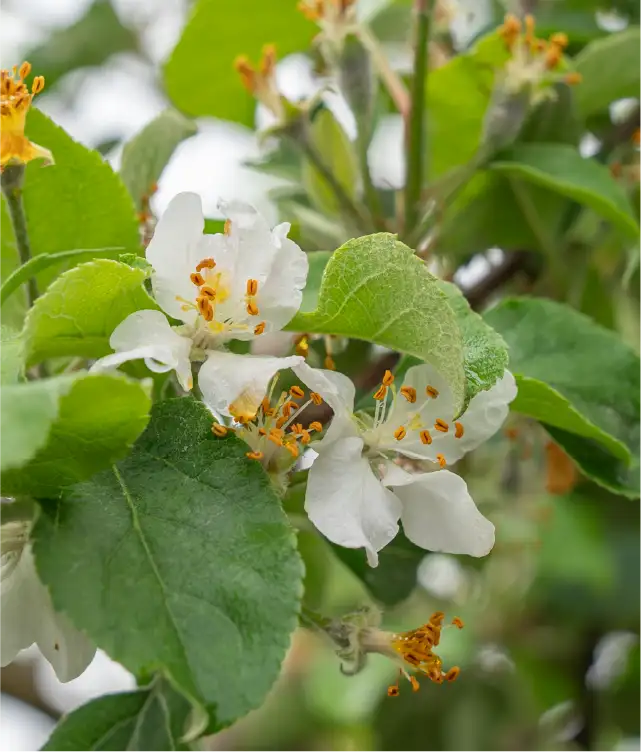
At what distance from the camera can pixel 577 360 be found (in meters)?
0.61

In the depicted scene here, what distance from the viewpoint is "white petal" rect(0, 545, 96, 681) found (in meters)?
0.49

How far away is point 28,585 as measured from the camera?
496 millimetres

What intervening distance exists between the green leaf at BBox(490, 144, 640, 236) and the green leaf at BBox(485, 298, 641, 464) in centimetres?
11

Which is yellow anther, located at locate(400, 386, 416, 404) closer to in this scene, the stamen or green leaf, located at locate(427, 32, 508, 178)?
the stamen

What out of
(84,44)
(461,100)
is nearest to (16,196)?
(461,100)

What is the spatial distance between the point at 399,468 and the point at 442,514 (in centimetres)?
3

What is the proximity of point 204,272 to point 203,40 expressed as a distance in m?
0.49

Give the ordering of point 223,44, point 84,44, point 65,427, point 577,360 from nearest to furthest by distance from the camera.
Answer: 1. point 65,427
2. point 577,360
3. point 223,44
4. point 84,44

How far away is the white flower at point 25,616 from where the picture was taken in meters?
0.49

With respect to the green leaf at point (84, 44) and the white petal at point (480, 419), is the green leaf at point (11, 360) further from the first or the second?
the green leaf at point (84, 44)

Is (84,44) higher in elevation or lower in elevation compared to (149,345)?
lower

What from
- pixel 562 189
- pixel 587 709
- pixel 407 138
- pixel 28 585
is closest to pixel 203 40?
pixel 407 138

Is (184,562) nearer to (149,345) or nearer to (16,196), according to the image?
(149,345)

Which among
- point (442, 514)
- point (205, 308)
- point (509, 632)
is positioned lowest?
point (509, 632)
